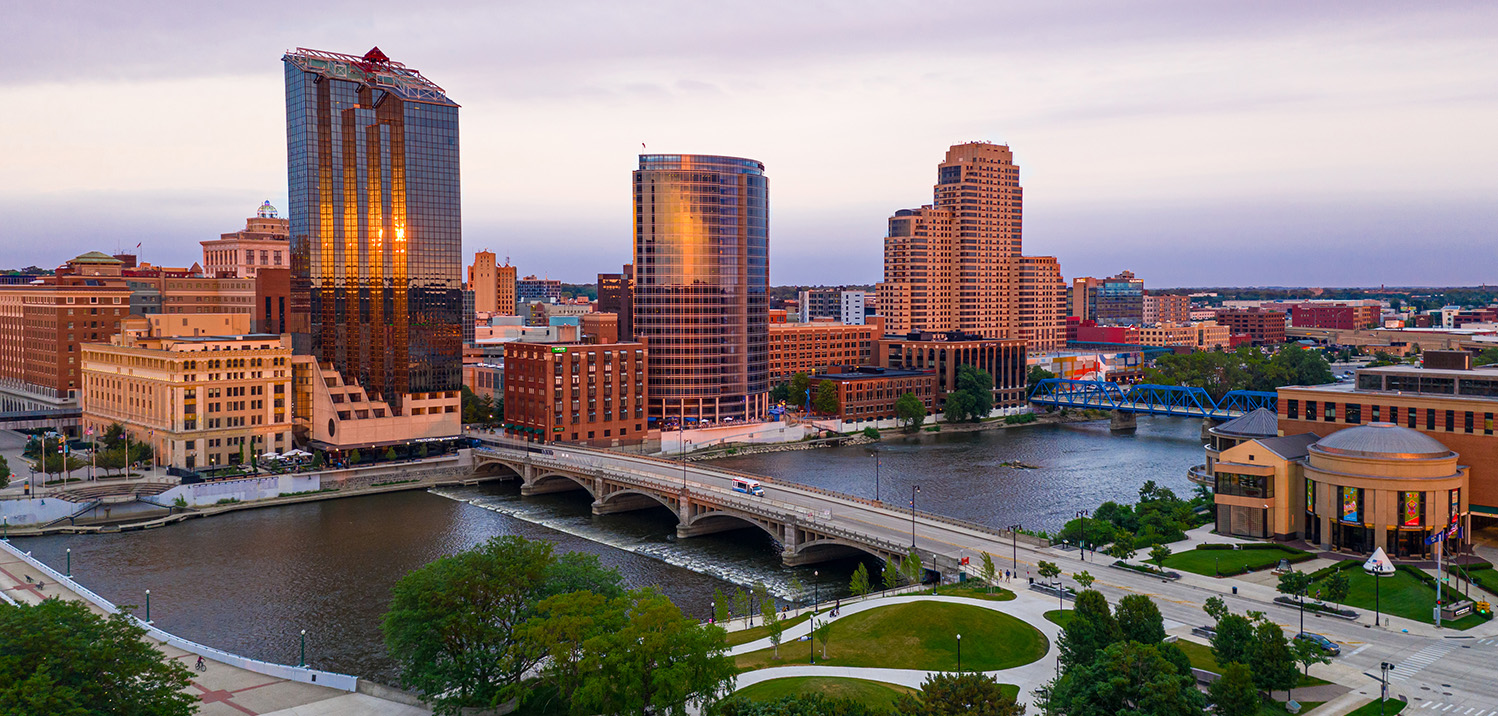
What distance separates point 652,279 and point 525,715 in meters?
117

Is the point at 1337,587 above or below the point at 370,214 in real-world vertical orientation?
below

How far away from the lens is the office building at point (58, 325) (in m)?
159

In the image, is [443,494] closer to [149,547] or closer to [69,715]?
[149,547]

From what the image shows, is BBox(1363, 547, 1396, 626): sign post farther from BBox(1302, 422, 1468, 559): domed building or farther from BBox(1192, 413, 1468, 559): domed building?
BBox(1192, 413, 1468, 559): domed building

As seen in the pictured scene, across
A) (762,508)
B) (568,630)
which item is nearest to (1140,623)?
(568,630)

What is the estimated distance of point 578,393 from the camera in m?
142

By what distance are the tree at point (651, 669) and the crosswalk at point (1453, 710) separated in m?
30.4

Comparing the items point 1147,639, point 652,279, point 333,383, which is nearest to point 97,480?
point 333,383

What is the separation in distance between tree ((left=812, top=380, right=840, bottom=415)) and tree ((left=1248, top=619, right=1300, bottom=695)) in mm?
121358

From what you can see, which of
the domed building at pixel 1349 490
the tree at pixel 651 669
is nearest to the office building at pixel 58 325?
the tree at pixel 651 669

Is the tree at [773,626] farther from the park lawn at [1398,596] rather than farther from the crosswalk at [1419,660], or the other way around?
the park lawn at [1398,596]

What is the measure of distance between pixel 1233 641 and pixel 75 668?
155ft

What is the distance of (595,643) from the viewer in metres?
44.8

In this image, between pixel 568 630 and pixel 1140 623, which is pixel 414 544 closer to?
pixel 568 630
